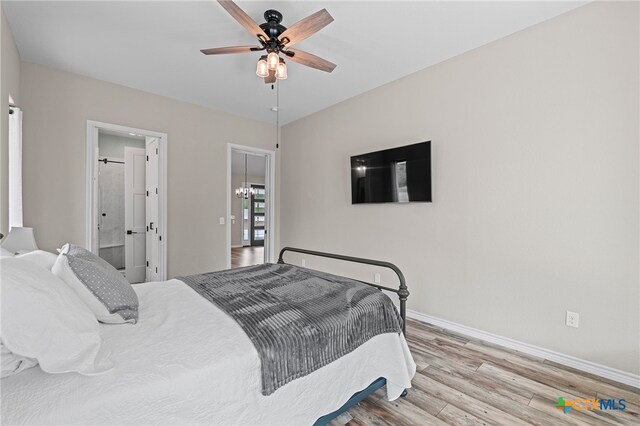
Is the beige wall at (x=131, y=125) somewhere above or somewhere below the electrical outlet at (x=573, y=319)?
above

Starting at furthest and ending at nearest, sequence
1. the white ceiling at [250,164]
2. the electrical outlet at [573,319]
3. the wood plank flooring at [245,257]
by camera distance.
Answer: the white ceiling at [250,164] < the wood plank flooring at [245,257] < the electrical outlet at [573,319]

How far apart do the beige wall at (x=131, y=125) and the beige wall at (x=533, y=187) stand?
96.5 inches

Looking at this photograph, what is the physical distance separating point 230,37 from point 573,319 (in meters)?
3.75

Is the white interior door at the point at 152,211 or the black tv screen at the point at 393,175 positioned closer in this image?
the black tv screen at the point at 393,175

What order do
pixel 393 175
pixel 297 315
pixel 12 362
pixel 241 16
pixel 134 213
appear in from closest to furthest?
1. pixel 12 362
2. pixel 297 315
3. pixel 241 16
4. pixel 393 175
5. pixel 134 213

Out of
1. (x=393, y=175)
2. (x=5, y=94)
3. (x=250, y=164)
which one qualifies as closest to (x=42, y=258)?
(x=5, y=94)

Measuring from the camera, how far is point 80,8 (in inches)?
87.4

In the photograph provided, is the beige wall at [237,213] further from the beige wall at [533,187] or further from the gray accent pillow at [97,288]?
the gray accent pillow at [97,288]

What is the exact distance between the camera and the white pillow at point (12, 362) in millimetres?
Result: 940

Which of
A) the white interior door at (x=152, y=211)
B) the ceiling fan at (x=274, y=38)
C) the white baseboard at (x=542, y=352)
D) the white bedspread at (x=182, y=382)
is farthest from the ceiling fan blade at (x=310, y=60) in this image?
the white baseboard at (x=542, y=352)

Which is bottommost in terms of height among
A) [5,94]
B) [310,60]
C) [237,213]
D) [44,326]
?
[44,326]

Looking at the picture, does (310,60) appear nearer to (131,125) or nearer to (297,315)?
(297,315)

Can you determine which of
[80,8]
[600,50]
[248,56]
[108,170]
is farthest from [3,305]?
[108,170]

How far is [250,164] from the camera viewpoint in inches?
315
